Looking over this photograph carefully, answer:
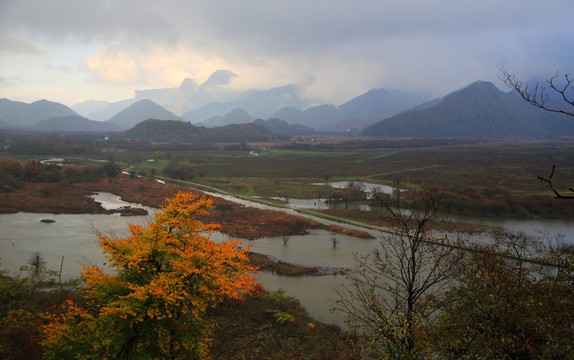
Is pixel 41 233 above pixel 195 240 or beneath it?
beneath

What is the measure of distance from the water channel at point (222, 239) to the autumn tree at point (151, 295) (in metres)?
10.2

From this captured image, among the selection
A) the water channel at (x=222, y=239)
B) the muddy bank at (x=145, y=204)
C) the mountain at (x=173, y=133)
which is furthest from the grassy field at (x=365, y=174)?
the mountain at (x=173, y=133)

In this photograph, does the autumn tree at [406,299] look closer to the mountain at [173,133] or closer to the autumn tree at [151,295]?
the autumn tree at [151,295]

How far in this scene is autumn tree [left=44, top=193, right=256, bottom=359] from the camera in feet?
30.9

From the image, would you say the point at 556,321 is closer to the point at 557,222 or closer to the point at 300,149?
the point at 557,222

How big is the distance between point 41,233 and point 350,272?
1157 inches

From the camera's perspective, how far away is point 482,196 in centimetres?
4756

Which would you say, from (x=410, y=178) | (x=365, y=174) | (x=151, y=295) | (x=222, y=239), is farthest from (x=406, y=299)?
(x=365, y=174)

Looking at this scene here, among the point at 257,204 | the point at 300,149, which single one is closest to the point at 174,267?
the point at 257,204

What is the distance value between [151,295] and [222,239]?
76.4 ft

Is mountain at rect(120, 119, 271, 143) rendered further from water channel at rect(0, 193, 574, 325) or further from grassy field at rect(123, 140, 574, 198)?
water channel at rect(0, 193, 574, 325)

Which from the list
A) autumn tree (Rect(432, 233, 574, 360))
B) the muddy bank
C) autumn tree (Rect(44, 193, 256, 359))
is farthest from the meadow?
autumn tree (Rect(44, 193, 256, 359))

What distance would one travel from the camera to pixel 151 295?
32.1 feet

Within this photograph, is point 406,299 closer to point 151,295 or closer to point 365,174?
point 151,295
